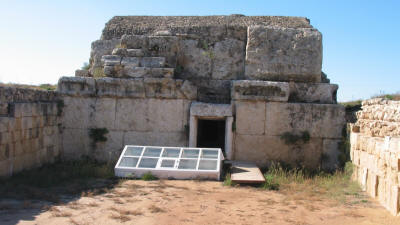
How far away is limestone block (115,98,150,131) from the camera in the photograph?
921cm

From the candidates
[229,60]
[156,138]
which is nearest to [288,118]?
[229,60]

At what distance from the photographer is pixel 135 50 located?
30.9 ft

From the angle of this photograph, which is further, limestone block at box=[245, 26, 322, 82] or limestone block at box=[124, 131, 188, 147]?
limestone block at box=[245, 26, 322, 82]

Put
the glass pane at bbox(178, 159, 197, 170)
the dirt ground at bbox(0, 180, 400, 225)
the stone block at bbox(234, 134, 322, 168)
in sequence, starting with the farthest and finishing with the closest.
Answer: the stone block at bbox(234, 134, 322, 168), the glass pane at bbox(178, 159, 197, 170), the dirt ground at bbox(0, 180, 400, 225)

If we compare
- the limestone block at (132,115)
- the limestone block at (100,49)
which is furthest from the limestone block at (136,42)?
the limestone block at (132,115)

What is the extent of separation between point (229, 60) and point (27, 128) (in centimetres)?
525

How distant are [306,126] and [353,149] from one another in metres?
1.33

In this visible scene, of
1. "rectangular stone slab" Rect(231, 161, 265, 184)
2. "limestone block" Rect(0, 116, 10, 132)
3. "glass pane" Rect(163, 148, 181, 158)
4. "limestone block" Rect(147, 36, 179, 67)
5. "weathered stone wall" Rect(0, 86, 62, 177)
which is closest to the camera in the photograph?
"limestone block" Rect(0, 116, 10, 132)

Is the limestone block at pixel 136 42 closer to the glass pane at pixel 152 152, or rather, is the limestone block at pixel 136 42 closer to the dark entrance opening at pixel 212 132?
the glass pane at pixel 152 152

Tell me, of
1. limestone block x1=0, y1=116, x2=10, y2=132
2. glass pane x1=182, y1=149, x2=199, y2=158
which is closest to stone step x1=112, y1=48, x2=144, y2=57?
glass pane x1=182, y1=149, x2=199, y2=158

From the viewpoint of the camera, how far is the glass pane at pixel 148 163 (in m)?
7.91

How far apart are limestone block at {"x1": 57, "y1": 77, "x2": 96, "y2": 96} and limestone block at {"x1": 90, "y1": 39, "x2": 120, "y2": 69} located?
0.99m

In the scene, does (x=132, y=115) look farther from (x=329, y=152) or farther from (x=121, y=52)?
(x=329, y=152)

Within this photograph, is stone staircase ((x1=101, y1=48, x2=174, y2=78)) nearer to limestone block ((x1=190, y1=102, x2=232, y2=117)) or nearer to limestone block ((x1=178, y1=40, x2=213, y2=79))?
limestone block ((x1=178, y1=40, x2=213, y2=79))
